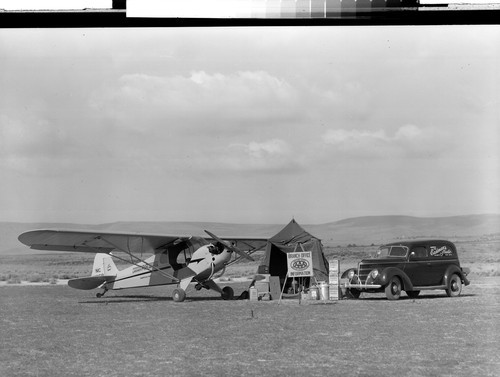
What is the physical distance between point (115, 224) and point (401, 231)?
6.57 metres

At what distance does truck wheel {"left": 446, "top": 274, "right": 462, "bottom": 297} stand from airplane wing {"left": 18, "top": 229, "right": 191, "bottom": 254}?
5.29 m

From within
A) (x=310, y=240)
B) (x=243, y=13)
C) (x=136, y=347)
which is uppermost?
(x=243, y=13)

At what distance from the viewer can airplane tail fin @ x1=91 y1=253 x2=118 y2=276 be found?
1462 centimetres

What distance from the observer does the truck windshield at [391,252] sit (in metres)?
12.5

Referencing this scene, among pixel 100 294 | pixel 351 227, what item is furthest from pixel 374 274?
pixel 100 294

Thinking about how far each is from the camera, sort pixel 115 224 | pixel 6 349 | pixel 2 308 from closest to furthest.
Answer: pixel 6 349 → pixel 115 224 → pixel 2 308

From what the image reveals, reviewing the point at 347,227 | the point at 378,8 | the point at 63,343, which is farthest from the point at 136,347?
the point at 347,227

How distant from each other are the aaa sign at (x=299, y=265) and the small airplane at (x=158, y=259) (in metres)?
1.51

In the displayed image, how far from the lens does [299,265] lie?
1198 centimetres

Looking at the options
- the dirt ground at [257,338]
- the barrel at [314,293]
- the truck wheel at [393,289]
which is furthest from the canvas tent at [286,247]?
the truck wheel at [393,289]

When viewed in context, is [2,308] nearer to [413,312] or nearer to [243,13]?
[413,312]

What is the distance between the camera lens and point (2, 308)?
12.7m

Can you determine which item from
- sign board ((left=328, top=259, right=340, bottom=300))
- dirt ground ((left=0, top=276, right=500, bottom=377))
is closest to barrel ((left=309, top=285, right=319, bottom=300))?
sign board ((left=328, top=259, right=340, bottom=300))

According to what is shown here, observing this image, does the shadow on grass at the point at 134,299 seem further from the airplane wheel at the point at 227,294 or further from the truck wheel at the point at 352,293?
the truck wheel at the point at 352,293
